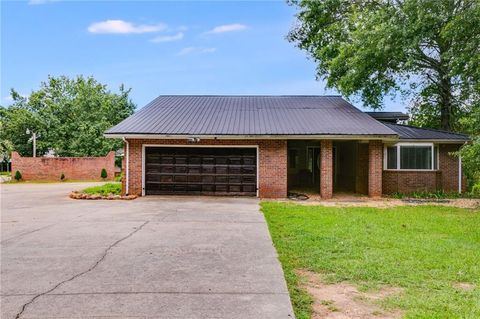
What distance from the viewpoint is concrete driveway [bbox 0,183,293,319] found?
12.1 feet

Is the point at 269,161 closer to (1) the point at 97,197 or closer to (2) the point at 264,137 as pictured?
(2) the point at 264,137

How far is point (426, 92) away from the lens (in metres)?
21.7

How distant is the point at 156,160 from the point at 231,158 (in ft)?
9.40

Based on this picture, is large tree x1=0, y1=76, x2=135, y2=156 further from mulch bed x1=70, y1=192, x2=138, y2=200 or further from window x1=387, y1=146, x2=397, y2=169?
window x1=387, y1=146, x2=397, y2=169

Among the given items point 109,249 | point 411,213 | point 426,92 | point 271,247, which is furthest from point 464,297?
point 426,92

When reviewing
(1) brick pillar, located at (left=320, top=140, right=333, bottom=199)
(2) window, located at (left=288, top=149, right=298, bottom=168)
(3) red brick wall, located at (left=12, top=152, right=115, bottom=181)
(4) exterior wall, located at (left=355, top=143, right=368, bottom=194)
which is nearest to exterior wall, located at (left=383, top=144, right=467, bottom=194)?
(4) exterior wall, located at (left=355, top=143, right=368, bottom=194)

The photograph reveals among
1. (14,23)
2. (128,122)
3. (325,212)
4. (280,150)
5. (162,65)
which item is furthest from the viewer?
(162,65)

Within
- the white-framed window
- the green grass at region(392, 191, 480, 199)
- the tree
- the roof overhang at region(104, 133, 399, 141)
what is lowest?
the green grass at region(392, 191, 480, 199)

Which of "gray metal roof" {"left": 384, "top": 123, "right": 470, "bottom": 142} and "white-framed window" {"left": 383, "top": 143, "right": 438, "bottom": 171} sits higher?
"gray metal roof" {"left": 384, "top": 123, "right": 470, "bottom": 142}

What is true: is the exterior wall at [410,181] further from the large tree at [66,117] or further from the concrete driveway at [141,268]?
the large tree at [66,117]

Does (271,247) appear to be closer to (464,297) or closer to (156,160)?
(464,297)

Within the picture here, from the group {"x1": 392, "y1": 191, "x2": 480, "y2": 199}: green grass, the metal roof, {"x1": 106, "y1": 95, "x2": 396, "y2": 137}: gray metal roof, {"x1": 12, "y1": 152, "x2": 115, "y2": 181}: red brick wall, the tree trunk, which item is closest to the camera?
{"x1": 106, "y1": 95, "x2": 396, "y2": 137}: gray metal roof

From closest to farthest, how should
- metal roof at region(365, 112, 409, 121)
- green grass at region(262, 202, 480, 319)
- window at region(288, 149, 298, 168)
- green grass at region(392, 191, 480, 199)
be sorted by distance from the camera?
green grass at region(262, 202, 480, 319), green grass at region(392, 191, 480, 199), metal roof at region(365, 112, 409, 121), window at region(288, 149, 298, 168)

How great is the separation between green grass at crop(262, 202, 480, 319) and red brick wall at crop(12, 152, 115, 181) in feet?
68.2
